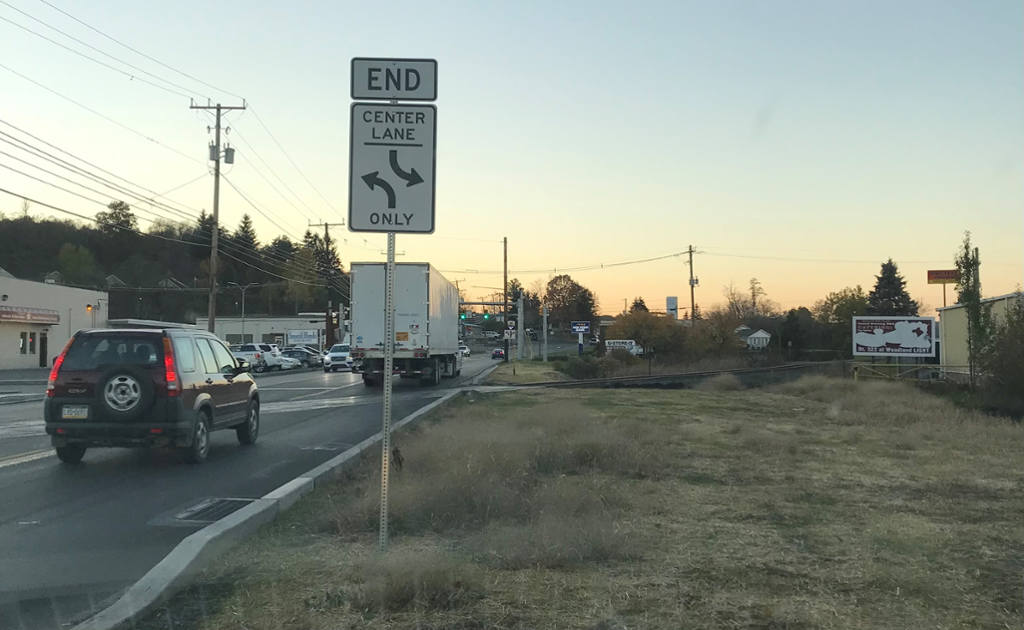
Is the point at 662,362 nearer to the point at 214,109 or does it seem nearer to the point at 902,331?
the point at 902,331

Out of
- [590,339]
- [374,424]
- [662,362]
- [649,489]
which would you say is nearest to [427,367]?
[374,424]

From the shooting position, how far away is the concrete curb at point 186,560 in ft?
15.7

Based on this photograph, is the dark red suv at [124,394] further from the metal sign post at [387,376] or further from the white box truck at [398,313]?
the white box truck at [398,313]

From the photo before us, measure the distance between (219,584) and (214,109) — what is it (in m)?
40.8

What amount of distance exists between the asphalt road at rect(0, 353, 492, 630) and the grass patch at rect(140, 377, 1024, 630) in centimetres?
83

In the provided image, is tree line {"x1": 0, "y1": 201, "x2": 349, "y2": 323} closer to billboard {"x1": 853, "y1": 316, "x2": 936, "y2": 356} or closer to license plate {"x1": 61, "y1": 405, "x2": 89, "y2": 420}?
billboard {"x1": 853, "y1": 316, "x2": 936, "y2": 356}

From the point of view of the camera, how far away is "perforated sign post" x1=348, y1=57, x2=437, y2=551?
5.96 m

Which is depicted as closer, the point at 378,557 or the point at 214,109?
the point at 378,557

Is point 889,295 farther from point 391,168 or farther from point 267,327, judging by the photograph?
point 391,168

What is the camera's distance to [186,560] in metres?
5.65

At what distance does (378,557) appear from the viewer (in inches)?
222

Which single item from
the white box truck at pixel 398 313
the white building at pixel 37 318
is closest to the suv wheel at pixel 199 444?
the white box truck at pixel 398 313

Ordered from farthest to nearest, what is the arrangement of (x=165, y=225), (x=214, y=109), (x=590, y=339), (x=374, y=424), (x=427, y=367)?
→ (x=590, y=339) < (x=165, y=225) < (x=214, y=109) < (x=427, y=367) < (x=374, y=424)

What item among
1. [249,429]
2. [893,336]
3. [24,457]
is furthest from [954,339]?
[24,457]
